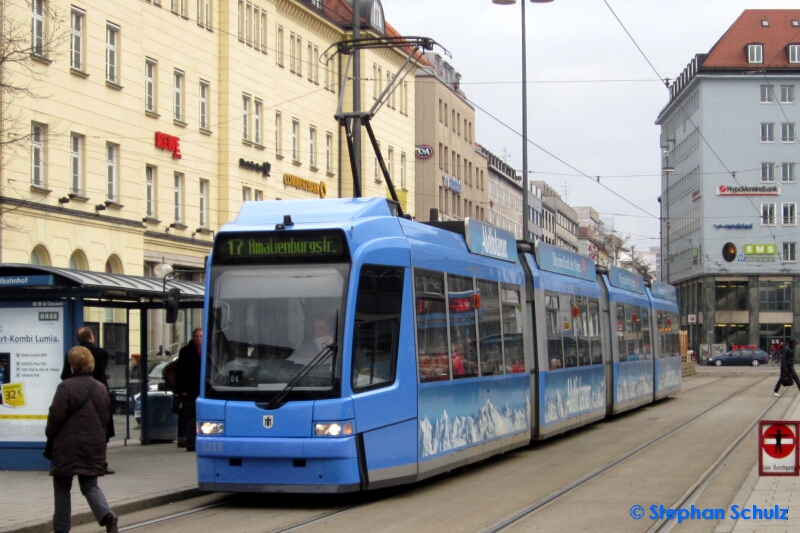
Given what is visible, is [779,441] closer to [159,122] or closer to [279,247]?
[279,247]

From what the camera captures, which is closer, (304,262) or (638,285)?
(304,262)

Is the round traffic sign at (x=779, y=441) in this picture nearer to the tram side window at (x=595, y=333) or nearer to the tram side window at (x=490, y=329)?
the tram side window at (x=490, y=329)

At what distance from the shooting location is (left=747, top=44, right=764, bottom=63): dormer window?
9219 cm

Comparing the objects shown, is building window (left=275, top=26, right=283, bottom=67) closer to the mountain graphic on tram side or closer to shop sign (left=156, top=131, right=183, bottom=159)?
shop sign (left=156, top=131, right=183, bottom=159)

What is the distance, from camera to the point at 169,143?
39406 millimetres

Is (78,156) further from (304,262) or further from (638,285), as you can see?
(304,262)

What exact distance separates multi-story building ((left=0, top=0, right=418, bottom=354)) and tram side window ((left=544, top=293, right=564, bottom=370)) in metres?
7.44

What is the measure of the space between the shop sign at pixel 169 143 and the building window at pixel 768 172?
60848 millimetres

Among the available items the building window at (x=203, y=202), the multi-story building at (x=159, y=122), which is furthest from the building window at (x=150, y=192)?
the building window at (x=203, y=202)

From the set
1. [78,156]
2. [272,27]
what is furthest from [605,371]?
[272,27]

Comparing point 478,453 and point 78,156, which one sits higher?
point 78,156

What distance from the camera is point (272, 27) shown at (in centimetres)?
4741

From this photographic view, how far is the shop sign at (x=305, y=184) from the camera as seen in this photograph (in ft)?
159

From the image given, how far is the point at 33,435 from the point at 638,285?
18103mm
